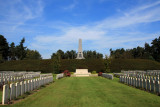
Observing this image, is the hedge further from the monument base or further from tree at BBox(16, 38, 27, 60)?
tree at BBox(16, 38, 27, 60)

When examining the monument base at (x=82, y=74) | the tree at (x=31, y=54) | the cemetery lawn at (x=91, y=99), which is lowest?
the monument base at (x=82, y=74)

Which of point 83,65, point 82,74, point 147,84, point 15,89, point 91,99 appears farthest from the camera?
point 83,65

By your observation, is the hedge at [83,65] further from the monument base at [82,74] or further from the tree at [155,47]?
the tree at [155,47]

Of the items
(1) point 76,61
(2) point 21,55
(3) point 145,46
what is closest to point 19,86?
(1) point 76,61

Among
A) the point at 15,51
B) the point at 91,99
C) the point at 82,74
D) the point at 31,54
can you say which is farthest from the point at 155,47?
the point at 91,99

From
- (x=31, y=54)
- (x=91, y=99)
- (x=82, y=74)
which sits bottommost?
(x=82, y=74)

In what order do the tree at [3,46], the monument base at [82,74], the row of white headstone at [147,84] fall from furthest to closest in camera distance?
the tree at [3,46]
the monument base at [82,74]
the row of white headstone at [147,84]

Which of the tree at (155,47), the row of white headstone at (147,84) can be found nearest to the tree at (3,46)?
the row of white headstone at (147,84)

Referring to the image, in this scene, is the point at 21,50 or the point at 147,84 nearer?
the point at 147,84

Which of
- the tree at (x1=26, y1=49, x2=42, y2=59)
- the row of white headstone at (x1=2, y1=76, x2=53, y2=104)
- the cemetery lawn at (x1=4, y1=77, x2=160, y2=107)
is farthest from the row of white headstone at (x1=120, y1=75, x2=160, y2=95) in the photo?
the tree at (x1=26, y1=49, x2=42, y2=59)

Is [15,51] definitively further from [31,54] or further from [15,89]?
[15,89]

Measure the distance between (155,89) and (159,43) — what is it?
77.5 metres

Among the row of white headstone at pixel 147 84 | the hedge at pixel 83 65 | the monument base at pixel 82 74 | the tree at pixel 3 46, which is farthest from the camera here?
the tree at pixel 3 46

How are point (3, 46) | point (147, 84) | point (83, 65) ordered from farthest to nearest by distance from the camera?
point (3, 46) → point (83, 65) → point (147, 84)
